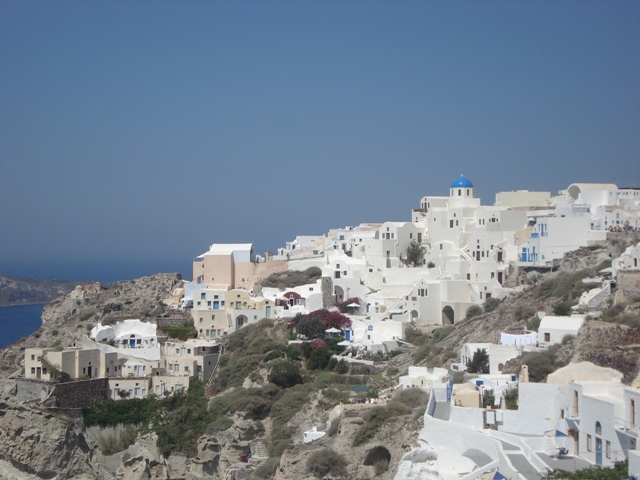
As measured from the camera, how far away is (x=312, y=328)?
3422 cm

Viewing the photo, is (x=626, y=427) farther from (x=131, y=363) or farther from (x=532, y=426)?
(x=131, y=363)

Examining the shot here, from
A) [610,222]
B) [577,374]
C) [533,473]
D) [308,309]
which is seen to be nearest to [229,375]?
[308,309]

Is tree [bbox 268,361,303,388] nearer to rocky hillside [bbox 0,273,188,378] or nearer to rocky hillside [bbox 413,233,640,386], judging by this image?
rocky hillside [bbox 413,233,640,386]

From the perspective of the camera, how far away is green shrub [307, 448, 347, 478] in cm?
2262

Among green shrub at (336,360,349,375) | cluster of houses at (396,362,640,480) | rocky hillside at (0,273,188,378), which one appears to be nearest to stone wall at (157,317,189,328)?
rocky hillside at (0,273,188,378)

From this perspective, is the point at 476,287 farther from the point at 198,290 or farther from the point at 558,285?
the point at 198,290

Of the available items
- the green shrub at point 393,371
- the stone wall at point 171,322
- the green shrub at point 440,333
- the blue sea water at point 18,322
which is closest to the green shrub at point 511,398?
the green shrub at point 393,371

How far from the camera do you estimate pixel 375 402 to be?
2531cm

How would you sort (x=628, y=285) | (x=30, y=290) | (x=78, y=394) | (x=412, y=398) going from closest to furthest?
1. (x=412, y=398)
2. (x=628, y=285)
3. (x=78, y=394)
4. (x=30, y=290)

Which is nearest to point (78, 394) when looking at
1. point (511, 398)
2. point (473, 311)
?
point (473, 311)

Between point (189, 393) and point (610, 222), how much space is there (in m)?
16.2

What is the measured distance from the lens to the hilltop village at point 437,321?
17281mm

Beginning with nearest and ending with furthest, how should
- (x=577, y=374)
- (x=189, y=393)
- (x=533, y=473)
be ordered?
(x=533, y=473) → (x=577, y=374) → (x=189, y=393)

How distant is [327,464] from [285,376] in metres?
8.23
